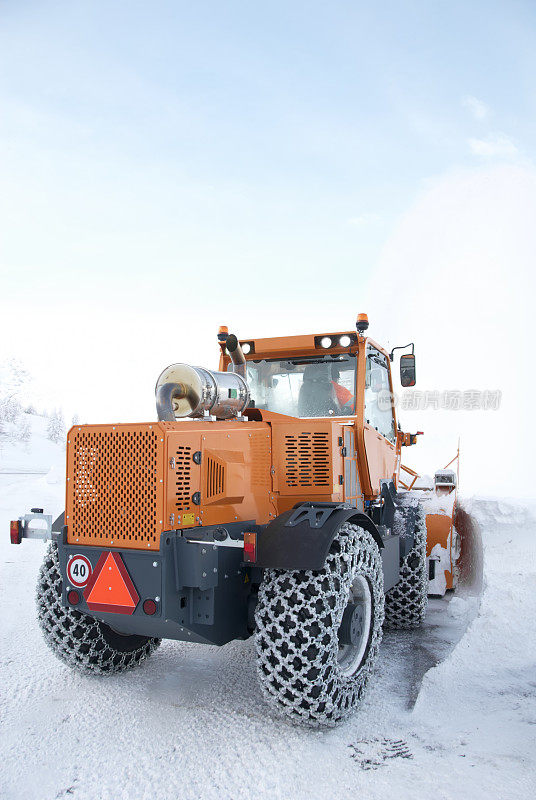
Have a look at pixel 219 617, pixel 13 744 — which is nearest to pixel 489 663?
pixel 219 617

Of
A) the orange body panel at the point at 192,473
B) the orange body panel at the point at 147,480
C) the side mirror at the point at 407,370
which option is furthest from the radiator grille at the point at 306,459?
the side mirror at the point at 407,370

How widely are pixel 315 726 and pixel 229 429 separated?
1.75 meters

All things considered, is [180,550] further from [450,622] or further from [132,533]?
[450,622]

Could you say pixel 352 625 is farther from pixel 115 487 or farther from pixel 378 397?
pixel 378 397

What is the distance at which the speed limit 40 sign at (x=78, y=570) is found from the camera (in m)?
3.54

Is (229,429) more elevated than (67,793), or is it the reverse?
(229,429)

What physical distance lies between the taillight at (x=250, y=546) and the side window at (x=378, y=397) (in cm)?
196

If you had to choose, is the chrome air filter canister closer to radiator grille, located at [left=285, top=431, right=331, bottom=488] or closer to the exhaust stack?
the exhaust stack

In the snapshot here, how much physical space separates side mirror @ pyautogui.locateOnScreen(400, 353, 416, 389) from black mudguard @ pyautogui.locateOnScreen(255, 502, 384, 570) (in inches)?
88.4

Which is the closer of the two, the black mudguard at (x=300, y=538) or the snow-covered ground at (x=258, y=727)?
the snow-covered ground at (x=258, y=727)

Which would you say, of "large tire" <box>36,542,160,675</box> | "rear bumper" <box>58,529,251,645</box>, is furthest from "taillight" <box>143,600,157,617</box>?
"large tire" <box>36,542,160,675</box>

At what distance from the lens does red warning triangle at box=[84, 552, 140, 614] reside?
3.37 metres

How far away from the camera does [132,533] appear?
345cm

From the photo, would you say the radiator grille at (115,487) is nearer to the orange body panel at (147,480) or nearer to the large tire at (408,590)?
the orange body panel at (147,480)
